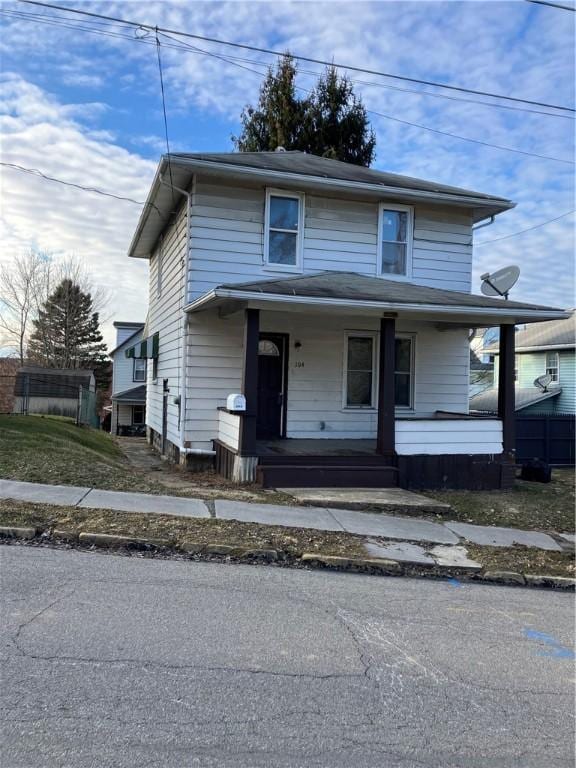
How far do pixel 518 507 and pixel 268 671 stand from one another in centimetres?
727

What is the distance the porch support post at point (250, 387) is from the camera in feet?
32.4

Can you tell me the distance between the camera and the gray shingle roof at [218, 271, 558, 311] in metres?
10.0

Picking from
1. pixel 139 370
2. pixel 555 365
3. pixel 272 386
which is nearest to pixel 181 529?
pixel 272 386

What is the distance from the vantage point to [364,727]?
3.05 m

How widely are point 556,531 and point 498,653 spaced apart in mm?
4987

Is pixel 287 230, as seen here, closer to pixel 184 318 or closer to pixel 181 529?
pixel 184 318

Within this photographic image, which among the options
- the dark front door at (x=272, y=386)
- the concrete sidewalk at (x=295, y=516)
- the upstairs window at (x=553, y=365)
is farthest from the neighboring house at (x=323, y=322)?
the upstairs window at (x=553, y=365)

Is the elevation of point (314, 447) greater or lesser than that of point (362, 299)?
lesser

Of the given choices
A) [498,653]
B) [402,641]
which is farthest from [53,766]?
[498,653]

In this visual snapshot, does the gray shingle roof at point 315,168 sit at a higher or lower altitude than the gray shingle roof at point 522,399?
higher

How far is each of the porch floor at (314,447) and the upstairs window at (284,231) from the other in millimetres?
3553

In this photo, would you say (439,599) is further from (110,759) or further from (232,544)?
(110,759)

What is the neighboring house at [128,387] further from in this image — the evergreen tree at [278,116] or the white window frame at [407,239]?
the white window frame at [407,239]

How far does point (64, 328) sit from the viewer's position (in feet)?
144
